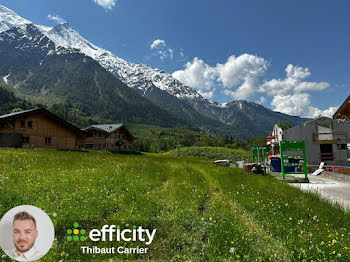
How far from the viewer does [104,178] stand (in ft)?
34.2

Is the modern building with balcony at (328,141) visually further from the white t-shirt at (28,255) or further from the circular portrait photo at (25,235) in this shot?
the white t-shirt at (28,255)

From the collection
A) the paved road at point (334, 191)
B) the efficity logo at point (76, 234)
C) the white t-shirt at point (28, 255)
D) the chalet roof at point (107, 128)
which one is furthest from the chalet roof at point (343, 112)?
the chalet roof at point (107, 128)

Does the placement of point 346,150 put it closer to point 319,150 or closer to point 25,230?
point 319,150

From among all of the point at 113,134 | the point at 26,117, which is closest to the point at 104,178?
the point at 26,117

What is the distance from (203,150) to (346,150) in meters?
59.3

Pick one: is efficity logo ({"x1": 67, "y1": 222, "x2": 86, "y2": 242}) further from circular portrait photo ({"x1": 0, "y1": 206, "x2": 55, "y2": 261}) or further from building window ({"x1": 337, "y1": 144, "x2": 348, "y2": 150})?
building window ({"x1": 337, "y1": 144, "x2": 348, "y2": 150})

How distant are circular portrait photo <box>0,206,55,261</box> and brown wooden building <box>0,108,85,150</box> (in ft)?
126

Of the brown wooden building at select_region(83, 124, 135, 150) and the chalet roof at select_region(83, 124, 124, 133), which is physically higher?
the chalet roof at select_region(83, 124, 124, 133)

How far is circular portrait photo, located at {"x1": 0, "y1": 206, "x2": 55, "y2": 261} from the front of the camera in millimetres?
4234

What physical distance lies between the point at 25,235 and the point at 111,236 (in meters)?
1.79

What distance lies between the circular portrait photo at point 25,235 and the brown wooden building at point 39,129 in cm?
3835

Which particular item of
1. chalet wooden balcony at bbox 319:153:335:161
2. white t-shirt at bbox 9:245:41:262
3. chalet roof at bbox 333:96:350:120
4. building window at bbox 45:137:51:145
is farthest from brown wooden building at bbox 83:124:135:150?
white t-shirt at bbox 9:245:41:262

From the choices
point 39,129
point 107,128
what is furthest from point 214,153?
point 39,129

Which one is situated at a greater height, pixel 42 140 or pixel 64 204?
pixel 42 140
